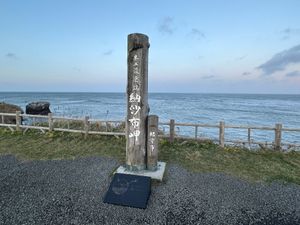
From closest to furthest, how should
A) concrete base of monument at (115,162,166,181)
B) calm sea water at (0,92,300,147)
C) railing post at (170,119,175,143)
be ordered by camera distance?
concrete base of monument at (115,162,166,181) < railing post at (170,119,175,143) < calm sea water at (0,92,300,147)

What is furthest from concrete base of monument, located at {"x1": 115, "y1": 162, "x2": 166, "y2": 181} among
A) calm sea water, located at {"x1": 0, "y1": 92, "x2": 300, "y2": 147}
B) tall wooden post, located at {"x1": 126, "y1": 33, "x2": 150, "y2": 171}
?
calm sea water, located at {"x1": 0, "y1": 92, "x2": 300, "y2": 147}

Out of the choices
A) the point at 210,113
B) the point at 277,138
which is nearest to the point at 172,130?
the point at 277,138

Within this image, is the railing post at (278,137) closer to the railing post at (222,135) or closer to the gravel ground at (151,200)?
the railing post at (222,135)

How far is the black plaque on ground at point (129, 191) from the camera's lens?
4.44 meters

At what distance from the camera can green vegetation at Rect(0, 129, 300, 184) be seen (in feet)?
21.0

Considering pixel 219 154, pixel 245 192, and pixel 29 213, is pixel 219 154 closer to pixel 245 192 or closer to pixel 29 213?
pixel 245 192

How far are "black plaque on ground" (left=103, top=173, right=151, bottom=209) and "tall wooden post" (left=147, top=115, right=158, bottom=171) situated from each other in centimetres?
67

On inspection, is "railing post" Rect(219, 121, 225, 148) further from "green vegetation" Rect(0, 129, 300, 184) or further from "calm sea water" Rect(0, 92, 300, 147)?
"calm sea water" Rect(0, 92, 300, 147)

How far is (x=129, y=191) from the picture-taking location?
4715mm

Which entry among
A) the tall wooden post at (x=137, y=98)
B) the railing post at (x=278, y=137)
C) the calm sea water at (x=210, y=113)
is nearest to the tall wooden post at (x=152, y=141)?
the tall wooden post at (x=137, y=98)

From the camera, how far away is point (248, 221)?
3961 millimetres

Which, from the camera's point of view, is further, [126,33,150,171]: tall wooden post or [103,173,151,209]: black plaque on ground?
[126,33,150,171]: tall wooden post

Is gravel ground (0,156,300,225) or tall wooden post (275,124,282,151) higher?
tall wooden post (275,124,282,151)

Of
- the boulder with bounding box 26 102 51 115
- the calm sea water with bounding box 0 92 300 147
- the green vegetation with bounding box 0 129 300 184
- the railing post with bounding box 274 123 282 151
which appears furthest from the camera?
the boulder with bounding box 26 102 51 115
